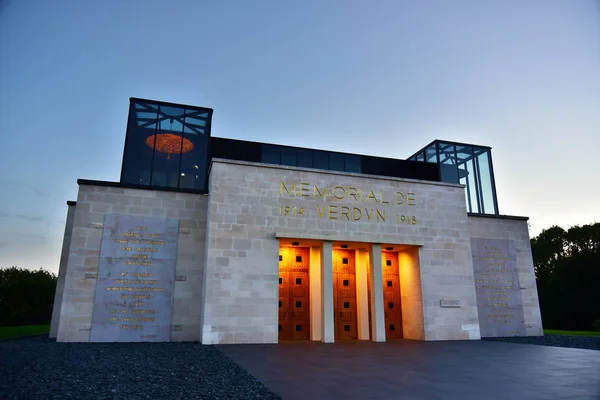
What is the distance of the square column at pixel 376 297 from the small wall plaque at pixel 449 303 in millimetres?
3269

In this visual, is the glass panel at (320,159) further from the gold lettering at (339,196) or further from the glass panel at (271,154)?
the gold lettering at (339,196)

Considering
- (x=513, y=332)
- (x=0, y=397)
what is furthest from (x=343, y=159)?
(x=0, y=397)

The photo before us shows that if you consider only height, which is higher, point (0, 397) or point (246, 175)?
point (246, 175)

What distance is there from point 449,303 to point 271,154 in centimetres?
1345

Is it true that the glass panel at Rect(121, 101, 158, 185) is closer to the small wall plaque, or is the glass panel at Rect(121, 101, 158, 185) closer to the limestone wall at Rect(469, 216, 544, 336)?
the small wall plaque

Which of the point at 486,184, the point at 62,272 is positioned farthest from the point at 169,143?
the point at 486,184

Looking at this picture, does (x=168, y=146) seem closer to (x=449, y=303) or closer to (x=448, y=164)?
(x=449, y=303)

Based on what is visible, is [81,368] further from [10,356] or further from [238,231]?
[238,231]

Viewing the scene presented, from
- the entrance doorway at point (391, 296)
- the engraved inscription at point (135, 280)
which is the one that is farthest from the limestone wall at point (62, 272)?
the entrance doorway at point (391, 296)

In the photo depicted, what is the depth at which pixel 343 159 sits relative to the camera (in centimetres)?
2580

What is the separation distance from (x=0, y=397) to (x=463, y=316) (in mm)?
18652

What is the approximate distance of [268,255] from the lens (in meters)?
17.5

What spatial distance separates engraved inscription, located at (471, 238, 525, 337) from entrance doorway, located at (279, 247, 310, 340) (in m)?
9.51

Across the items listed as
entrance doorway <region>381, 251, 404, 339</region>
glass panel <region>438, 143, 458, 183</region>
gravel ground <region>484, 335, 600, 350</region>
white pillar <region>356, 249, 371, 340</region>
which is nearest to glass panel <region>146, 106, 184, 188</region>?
white pillar <region>356, 249, 371, 340</region>
